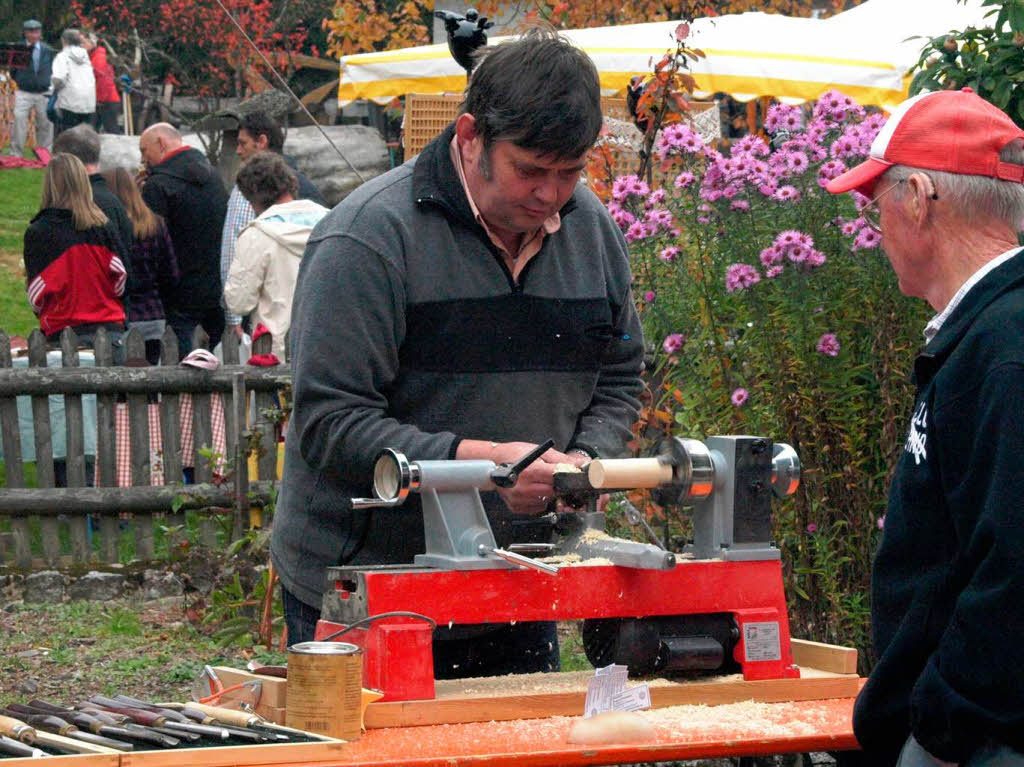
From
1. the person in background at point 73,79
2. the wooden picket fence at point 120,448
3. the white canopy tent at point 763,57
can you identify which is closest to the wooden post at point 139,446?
the wooden picket fence at point 120,448

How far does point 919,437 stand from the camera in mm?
2156

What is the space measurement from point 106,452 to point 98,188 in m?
1.63

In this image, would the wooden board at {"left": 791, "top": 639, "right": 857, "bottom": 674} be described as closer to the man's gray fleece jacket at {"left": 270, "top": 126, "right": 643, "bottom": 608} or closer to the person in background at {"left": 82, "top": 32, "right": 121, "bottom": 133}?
the man's gray fleece jacket at {"left": 270, "top": 126, "right": 643, "bottom": 608}

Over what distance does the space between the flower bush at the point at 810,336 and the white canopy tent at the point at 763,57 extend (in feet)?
14.0

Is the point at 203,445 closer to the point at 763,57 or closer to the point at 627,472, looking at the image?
the point at 763,57

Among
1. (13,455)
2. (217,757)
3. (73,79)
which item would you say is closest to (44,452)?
(13,455)

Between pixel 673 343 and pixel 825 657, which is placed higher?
pixel 673 343

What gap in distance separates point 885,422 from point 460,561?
231 cm

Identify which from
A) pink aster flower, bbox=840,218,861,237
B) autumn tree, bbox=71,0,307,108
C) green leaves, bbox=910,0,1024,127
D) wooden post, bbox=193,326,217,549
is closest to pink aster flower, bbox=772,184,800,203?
pink aster flower, bbox=840,218,861,237

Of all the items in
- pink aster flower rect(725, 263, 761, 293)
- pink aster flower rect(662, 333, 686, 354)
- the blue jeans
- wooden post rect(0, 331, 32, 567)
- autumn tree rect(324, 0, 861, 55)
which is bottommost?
wooden post rect(0, 331, 32, 567)

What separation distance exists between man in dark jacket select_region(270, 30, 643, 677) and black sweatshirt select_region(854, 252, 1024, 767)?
2.34 feet

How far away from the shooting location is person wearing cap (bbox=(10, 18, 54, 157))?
63.0 feet

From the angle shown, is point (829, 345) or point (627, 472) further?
point (829, 345)

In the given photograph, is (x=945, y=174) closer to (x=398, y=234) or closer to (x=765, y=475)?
(x=765, y=475)
